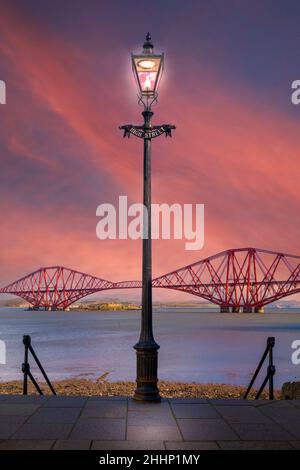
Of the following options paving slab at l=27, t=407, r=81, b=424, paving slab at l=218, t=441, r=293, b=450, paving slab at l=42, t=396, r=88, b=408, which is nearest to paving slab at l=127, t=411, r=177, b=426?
paving slab at l=27, t=407, r=81, b=424

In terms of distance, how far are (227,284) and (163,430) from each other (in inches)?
5162

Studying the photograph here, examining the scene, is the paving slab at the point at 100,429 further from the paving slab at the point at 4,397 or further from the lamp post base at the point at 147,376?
the paving slab at the point at 4,397

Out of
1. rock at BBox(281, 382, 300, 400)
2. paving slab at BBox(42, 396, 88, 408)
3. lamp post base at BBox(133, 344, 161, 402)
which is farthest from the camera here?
rock at BBox(281, 382, 300, 400)

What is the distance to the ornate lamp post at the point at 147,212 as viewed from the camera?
358 inches

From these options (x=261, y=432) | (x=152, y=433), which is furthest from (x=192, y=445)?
(x=261, y=432)

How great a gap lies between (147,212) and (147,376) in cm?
287

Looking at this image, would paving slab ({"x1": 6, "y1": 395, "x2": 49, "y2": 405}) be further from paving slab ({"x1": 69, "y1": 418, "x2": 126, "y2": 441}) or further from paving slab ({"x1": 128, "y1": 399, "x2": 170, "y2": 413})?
paving slab ({"x1": 69, "y1": 418, "x2": 126, "y2": 441})

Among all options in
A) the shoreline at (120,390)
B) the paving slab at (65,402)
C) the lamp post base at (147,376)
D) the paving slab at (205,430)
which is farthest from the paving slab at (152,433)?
the shoreline at (120,390)

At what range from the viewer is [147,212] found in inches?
376

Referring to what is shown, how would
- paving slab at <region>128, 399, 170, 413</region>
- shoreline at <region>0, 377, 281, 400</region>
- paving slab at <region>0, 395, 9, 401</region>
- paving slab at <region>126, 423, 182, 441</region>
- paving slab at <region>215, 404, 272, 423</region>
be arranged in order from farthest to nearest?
shoreline at <region>0, 377, 281, 400</region> → paving slab at <region>0, 395, 9, 401</region> → paving slab at <region>128, 399, 170, 413</region> → paving slab at <region>215, 404, 272, 423</region> → paving slab at <region>126, 423, 182, 441</region>

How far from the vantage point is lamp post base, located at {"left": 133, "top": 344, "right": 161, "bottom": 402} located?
893 cm

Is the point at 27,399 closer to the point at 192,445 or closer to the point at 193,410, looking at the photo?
the point at 193,410

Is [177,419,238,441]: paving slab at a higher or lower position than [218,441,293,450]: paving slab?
lower
